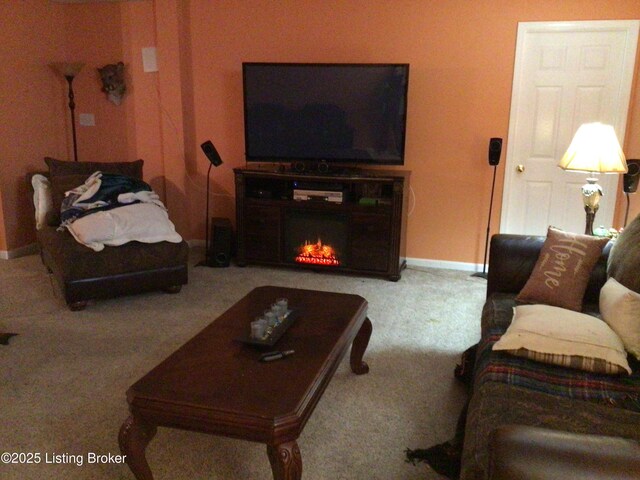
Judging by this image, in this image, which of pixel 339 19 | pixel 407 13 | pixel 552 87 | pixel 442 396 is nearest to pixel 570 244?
pixel 442 396

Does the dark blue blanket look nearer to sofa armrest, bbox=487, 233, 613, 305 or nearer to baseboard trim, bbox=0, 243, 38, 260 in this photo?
baseboard trim, bbox=0, 243, 38, 260

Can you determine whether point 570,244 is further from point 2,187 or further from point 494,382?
point 2,187

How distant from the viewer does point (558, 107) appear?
4246 mm

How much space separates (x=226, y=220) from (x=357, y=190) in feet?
4.06

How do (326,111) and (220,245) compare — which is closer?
(326,111)

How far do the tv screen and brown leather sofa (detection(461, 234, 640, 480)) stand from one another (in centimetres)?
186

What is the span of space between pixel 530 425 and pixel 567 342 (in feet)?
1.68

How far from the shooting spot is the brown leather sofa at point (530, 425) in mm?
1067

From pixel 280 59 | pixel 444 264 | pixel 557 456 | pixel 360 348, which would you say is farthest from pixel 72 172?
pixel 557 456

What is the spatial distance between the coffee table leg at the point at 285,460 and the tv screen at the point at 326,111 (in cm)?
314

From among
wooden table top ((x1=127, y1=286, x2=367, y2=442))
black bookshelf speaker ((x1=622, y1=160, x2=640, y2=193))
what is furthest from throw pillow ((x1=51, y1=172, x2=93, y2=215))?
black bookshelf speaker ((x1=622, y1=160, x2=640, y2=193))

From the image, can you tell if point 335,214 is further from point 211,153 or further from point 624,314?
point 624,314

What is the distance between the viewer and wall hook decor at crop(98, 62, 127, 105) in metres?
5.12

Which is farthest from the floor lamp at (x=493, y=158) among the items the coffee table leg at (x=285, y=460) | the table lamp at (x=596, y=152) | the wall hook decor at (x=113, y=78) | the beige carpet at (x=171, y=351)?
the wall hook decor at (x=113, y=78)
